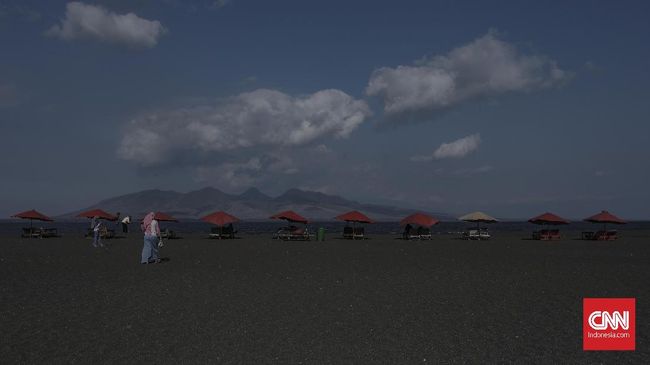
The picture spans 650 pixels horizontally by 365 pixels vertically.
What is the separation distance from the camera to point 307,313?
10547 mm

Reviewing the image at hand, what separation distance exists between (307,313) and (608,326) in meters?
5.31

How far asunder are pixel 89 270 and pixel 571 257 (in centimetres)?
2010

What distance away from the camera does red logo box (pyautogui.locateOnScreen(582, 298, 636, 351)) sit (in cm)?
822

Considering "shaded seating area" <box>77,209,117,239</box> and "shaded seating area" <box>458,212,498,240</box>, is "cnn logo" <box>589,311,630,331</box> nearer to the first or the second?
"shaded seating area" <box>458,212,498,240</box>

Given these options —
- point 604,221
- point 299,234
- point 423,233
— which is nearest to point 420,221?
point 423,233

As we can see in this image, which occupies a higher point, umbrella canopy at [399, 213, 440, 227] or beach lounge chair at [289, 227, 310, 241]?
umbrella canopy at [399, 213, 440, 227]

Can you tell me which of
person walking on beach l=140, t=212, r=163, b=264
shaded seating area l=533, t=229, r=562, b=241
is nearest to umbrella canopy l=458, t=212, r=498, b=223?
shaded seating area l=533, t=229, r=562, b=241

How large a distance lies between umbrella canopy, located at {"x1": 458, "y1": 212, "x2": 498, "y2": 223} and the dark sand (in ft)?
74.0

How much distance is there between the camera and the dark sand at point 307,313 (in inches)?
306

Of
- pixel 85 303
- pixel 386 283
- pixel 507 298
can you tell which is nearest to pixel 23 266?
pixel 85 303

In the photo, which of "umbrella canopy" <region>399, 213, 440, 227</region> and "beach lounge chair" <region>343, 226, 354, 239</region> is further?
"beach lounge chair" <region>343, 226, 354, 239</region>

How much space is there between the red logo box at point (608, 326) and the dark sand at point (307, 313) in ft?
0.60

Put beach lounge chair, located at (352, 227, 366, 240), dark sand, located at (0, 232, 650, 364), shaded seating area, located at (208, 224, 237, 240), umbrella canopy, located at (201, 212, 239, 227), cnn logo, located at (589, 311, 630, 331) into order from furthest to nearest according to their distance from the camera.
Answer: beach lounge chair, located at (352, 227, 366, 240)
shaded seating area, located at (208, 224, 237, 240)
umbrella canopy, located at (201, 212, 239, 227)
cnn logo, located at (589, 311, 630, 331)
dark sand, located at (0, 232, 650, 364)

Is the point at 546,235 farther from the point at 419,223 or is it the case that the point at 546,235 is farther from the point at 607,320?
the point at 607,320
